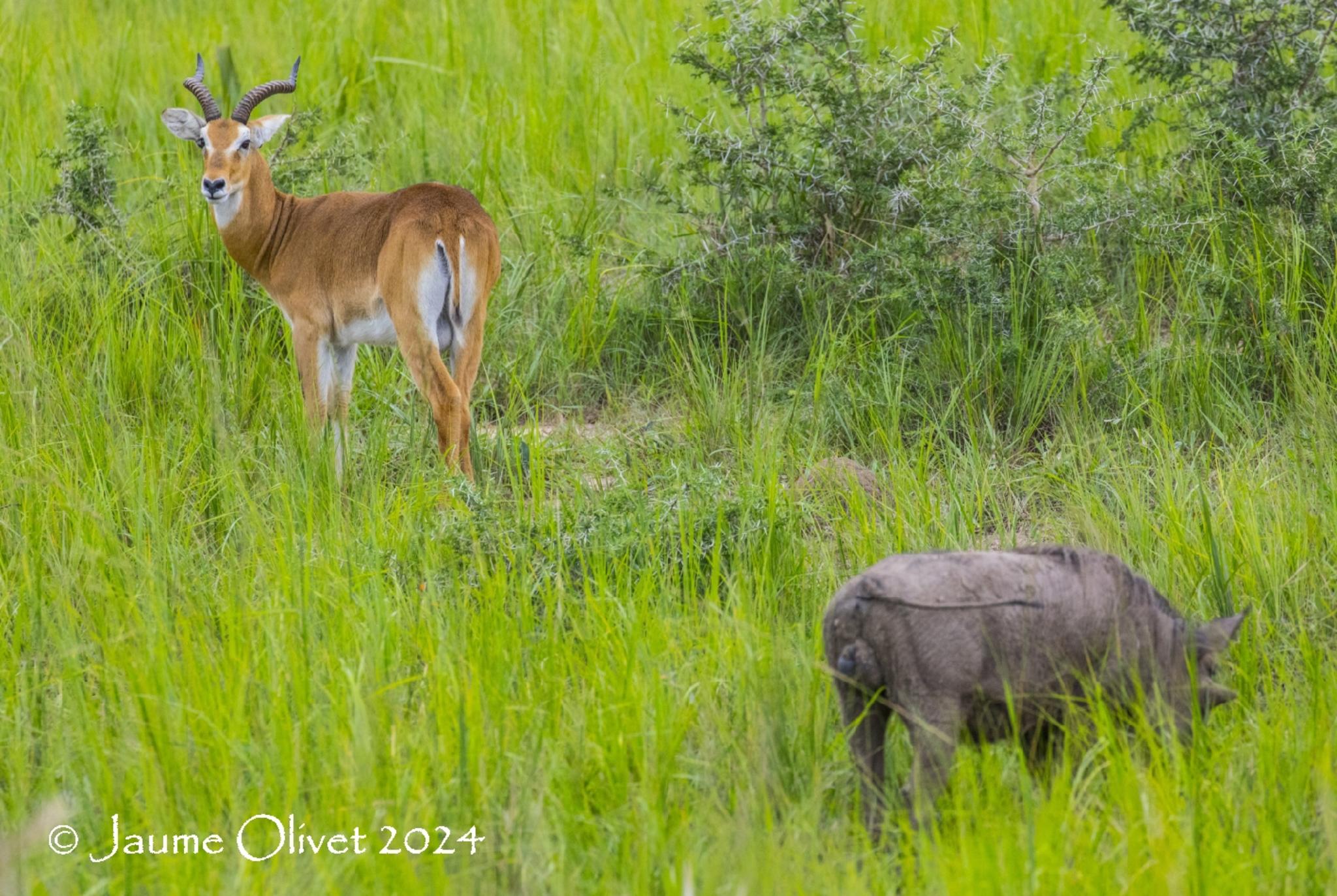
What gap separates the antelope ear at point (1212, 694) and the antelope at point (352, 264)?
9.37 ft

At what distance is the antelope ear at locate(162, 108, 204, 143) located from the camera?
20.4 ft

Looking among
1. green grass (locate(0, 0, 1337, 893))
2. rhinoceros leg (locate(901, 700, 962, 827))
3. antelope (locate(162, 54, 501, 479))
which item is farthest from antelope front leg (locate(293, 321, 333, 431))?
rhinoceros leg (locate(901, 700, 962, 827))

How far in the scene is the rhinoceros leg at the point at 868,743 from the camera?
3150 mm

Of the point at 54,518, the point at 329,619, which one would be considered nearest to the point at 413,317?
the point at 54,518

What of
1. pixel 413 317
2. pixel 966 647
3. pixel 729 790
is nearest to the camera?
pixel 966 647

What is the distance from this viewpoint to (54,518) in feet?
15.0

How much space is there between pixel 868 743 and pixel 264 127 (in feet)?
14.2

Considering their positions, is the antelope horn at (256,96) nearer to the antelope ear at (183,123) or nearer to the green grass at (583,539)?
the antelope ear at (183,123)

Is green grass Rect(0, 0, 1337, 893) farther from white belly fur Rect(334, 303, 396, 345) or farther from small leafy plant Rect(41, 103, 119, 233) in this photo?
white belly fur Rect(334, 303, 396, 345)

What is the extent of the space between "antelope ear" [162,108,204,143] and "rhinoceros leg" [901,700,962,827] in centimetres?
443

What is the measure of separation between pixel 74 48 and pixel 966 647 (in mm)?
7279

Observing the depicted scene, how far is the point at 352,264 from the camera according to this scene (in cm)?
605

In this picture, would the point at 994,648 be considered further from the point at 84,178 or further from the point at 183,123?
the point at 84,178

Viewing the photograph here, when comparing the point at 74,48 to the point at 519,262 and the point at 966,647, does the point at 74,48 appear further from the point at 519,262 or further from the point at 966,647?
the point at 966,647
